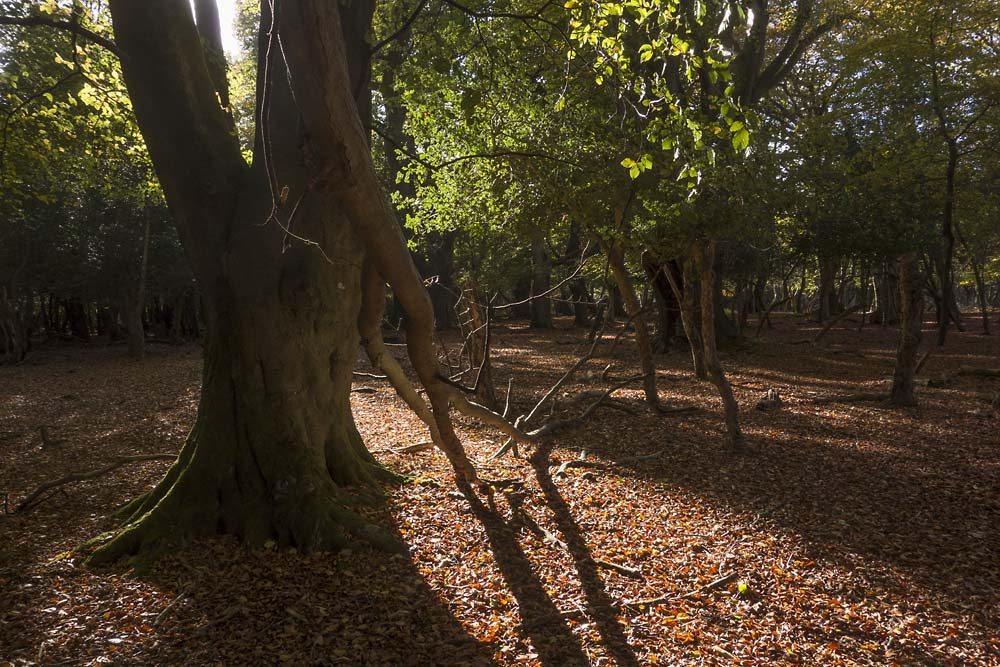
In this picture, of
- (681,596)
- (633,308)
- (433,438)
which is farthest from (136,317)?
(681,596)

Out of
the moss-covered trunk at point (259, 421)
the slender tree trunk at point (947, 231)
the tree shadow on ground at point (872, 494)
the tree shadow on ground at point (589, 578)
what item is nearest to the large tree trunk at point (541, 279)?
the slender tree trunk at point (947, 231)

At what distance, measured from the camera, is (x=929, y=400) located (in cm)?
1005

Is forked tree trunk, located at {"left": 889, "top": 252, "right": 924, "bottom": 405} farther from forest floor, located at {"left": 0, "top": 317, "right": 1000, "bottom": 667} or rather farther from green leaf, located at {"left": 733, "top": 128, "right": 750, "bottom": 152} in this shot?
green leaf, located at {"left": 733, "top": 128, "right": 750, "bottom": 152}

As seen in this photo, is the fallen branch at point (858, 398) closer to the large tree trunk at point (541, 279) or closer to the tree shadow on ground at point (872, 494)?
the tree shadow on ground at point (872, 494)

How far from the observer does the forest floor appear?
11.6ft

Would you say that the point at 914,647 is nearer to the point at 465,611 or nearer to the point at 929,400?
the point at 465,611

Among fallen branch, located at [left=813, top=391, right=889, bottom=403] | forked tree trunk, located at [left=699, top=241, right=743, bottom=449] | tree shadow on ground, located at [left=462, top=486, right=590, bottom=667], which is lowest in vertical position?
tree shadow on ground, located at [left=462, top=486, right=590, bottom=667]

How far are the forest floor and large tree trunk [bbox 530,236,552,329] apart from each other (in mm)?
15970

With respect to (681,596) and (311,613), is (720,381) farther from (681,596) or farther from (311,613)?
(311,613)

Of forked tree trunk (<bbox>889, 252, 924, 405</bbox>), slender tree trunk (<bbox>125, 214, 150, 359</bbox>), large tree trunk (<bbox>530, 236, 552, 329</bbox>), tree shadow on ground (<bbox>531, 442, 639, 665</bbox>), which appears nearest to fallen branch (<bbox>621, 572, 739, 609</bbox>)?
tree shadow on ground (<bbox>531, 442, 639, 665</bbox>)

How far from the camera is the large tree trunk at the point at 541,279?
84.0 ft

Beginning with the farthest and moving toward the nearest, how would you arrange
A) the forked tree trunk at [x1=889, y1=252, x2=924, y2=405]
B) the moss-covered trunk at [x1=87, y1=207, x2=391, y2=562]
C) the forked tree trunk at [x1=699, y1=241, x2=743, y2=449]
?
the forked tree trunk at [x1=889, y1=252, x2=924, y2=405], the forked tree trunk at [x1=699, y1=241, x2=743, y2=449], the moss-covered trunk at [x1=87, y1=207, x2=391, y2=562]

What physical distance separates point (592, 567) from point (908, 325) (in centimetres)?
686

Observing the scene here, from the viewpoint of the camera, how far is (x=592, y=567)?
4.54 m
